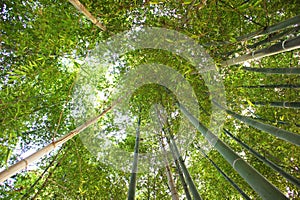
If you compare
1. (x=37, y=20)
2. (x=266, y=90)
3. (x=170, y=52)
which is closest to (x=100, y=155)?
(x=170, y=52)

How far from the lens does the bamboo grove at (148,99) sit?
81.3 inches

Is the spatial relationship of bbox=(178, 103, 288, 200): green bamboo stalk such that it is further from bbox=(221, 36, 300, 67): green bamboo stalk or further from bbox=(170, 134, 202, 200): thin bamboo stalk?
bbox=(221, 36, 300, 67): green bamboo stalk

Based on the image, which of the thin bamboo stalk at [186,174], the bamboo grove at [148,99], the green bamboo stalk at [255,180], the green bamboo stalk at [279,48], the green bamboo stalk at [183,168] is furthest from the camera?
the green bamboo stalk at [183,168]

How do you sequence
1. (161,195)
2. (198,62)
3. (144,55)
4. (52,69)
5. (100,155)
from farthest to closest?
(161,195) → (100,155) → (144,55) → (198,62) → (52,69)

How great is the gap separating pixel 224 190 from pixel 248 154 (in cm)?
98

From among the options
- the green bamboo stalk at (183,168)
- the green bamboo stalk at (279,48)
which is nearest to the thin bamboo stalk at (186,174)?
the green bamboo stalk at (183,168)

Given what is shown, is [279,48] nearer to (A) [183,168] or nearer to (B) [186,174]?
(B) [186,174]

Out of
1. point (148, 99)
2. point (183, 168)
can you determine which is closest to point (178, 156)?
point (183, 168)

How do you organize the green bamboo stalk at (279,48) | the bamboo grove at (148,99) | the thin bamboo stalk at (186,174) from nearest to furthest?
the green bamboo stalk at (279,48)
the bamboo grove at (148,99)
the thin bamboo stalk at (186,174)

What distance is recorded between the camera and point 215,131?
385cm

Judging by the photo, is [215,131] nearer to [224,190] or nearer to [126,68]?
[224,190]

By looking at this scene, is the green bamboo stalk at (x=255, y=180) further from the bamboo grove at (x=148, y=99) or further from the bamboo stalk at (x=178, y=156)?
the bamboo stalk at (x=178, y=156)

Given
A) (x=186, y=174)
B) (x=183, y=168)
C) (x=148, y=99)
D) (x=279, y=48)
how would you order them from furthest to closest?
(x=148, y=99) < (x=183, y=168) < (x=186, y=174) < (x=279, y=48)

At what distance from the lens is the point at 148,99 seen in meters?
4.42
